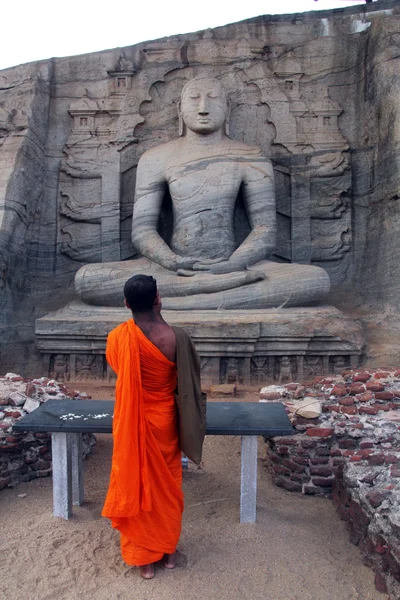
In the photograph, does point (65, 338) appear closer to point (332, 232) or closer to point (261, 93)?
point (332, 232)

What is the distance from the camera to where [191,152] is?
7.75 meters

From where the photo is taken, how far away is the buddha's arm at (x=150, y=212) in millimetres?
7086

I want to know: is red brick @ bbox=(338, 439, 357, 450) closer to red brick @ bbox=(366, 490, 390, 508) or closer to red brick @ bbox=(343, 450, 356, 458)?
red brick @ bbox=(343, 450, 356, 458)

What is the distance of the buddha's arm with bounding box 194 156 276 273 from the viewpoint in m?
7.16

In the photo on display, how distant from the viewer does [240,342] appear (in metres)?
6.09

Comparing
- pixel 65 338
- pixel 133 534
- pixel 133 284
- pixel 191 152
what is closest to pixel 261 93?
pixel 191 152

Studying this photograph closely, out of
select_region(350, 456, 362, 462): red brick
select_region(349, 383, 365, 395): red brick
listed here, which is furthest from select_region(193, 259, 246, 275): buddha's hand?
select_region(350, 456, 362, 462): red brick

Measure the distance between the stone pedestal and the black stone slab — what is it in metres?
2.38

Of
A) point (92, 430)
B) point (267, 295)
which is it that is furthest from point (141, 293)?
point (267, 295)

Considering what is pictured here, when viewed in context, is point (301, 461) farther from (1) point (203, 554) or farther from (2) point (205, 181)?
(2) point (205, 181)

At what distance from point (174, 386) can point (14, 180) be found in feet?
16.8

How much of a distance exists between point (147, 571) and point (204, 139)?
627 cm

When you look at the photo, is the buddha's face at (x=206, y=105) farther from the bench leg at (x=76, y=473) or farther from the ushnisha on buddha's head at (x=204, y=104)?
the bench leg at (x=76, y=473)

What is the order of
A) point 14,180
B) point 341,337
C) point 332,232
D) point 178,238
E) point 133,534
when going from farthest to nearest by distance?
point 332,232 < point 178,238 < point 14,180 < point 341,337 < point 133,534
